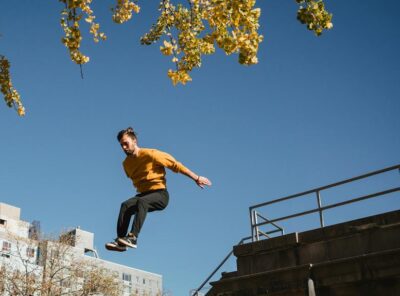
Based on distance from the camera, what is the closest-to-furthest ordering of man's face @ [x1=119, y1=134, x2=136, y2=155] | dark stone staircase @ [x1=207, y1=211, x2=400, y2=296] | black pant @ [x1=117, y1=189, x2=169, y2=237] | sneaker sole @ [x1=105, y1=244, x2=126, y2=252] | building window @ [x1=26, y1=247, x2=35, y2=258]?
sneaker sole @ [x1=105, y1=244, x2=126, y2=252], black pant @ [x1=117, y1=189, x2=169, y2=237], man's face @ [x1=119, y1=134, x2=136, y2=155], dark stone staircase @ [x1=207, y1=211, x2=400, y2=296], building window @ [x1=26, y1=247, x2=35, y2=258]

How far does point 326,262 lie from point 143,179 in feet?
19.6

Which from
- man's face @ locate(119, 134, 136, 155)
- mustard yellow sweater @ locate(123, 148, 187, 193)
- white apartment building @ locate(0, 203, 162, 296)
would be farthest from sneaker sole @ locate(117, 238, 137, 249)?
white apartment building @ locate(0, 203, 162, 296)

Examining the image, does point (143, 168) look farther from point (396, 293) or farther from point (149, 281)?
point (149, 281)

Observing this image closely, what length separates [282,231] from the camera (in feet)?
45.9

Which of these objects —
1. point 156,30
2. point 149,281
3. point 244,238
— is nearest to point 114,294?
point 244,238

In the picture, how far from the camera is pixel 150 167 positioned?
6941 mm

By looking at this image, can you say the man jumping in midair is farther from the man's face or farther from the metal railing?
the metal railing

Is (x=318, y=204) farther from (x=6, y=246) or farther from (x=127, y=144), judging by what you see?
(x=6, y=246)

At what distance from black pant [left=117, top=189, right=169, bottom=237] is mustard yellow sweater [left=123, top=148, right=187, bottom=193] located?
0.13m

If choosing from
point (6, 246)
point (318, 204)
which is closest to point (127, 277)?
point (6, 246)

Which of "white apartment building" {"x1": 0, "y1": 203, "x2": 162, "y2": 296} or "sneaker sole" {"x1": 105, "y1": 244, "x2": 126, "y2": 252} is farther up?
"white apartment building" {"x1": 0, "y1": 203, "x2": 162, "y2": 296}

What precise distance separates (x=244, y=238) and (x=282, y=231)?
1110 mm

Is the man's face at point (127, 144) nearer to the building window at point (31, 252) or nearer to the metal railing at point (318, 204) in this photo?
the metal railing at point (318, 204)

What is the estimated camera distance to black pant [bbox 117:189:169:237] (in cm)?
673
